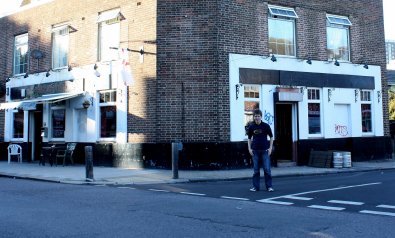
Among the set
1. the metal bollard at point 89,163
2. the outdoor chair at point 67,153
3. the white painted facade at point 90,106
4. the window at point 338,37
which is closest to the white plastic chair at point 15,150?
the white painted facade at point 90,106

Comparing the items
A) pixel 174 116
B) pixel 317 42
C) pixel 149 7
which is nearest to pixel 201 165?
pixel 174 116

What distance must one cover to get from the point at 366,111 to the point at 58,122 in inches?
533

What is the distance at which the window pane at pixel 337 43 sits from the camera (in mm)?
19562

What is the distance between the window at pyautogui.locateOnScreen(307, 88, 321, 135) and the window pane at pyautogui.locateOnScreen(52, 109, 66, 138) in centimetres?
1043

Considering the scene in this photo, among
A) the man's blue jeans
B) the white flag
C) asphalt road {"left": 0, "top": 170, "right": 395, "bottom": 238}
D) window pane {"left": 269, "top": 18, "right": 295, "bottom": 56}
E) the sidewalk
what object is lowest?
asphalt road {"left": 0, "top": 170, "right": 395, "bottom": 238}

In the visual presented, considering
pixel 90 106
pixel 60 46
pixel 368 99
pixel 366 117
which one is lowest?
pixel 366 117

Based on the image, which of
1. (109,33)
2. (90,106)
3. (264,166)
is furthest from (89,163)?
(109,33)

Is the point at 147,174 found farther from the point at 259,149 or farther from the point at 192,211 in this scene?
the point at 192,211

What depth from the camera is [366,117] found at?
20391 mm

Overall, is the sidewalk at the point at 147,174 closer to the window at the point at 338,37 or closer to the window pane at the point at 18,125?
the window at the point at 338,37

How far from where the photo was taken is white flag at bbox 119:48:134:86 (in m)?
16.7

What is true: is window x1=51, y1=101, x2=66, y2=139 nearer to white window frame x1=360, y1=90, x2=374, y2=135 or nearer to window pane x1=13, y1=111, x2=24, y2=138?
window pane x1=13, y1=111, x2=24, y2=138

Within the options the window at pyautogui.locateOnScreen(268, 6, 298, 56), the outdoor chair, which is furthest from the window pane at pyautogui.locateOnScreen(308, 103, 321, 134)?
the outdoor chair

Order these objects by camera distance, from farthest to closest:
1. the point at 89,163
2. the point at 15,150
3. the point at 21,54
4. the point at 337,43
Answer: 1. the point at 21,54
2. the point at 15,150
3. the point at 337,43
4. the point at 89,163
